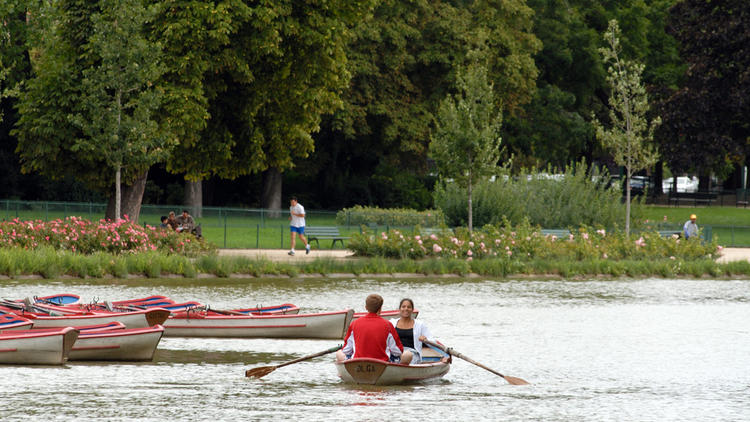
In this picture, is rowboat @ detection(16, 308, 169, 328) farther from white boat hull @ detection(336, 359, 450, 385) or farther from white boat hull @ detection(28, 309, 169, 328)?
white boat hull @ detection(336, 359, 450, 385)

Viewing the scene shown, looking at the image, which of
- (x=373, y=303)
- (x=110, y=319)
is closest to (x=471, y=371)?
(x=373, y=303)

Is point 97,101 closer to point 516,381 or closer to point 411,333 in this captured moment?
point 411,333

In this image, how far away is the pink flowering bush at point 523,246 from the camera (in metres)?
34.6

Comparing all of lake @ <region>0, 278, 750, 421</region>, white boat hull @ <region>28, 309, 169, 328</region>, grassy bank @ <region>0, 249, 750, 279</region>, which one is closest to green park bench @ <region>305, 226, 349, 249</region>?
grassy bank @ <region>0, 249, 750, 279</region>

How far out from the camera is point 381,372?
15.8 m

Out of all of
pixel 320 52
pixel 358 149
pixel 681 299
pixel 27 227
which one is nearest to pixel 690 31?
pixel 358 149

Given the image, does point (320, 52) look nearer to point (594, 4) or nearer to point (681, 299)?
point (681, 299)

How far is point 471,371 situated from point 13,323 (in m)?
6.57

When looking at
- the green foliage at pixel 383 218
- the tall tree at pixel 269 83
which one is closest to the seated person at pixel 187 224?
the tall tree at pixel 269 83

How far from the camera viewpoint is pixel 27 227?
3278cm

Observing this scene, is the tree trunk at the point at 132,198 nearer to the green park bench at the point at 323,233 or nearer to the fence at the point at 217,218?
the fence at the point at 217,218

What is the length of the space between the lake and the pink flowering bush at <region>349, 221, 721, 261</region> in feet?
21.1

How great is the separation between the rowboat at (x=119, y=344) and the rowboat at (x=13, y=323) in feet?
2.69

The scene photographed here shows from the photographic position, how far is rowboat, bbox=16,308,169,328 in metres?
19.0
